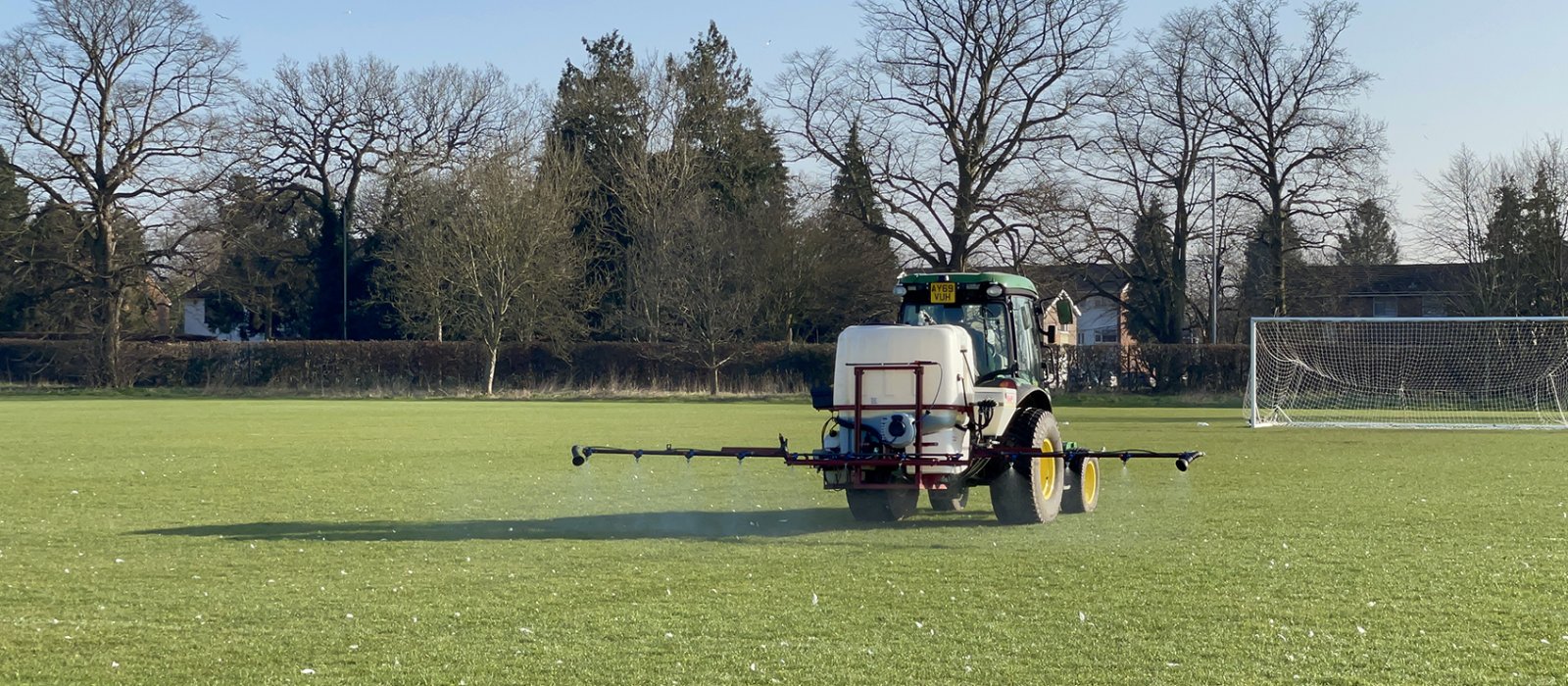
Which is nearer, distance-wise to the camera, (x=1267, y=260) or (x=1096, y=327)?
(x=1267, y=260)

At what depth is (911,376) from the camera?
11453mm

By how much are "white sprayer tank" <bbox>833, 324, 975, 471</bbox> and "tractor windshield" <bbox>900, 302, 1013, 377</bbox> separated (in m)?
0.99

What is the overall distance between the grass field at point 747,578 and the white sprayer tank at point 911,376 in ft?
2.79

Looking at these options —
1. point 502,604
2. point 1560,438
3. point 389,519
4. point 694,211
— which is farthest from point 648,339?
point 502,604

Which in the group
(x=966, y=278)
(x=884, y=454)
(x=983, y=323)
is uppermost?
(x=966, y=278)

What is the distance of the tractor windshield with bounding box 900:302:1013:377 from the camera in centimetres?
1269

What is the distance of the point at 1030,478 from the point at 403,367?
1668 inches

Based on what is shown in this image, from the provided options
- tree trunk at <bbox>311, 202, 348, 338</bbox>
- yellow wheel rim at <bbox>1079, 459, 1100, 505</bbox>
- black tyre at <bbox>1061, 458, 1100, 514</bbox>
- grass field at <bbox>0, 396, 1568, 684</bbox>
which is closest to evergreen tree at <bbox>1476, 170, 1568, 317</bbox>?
grass field at <bbox>0, 396, 1568, 684</bbox>

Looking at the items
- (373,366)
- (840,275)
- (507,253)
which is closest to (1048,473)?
(507,253)

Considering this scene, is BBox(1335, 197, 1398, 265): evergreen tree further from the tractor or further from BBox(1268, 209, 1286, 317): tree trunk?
the tractor

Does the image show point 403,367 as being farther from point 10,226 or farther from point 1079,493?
point 1079,493

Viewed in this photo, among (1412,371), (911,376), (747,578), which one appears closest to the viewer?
(747,578)

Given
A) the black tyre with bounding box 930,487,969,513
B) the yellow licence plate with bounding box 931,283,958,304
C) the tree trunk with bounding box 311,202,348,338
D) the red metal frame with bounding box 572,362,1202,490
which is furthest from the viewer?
the tree trunk with bounding box 311,202,348,338

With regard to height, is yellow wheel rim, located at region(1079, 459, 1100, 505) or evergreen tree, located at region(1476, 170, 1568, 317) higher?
evergreen tree, located at region(1476, 170, 1568, 317)
